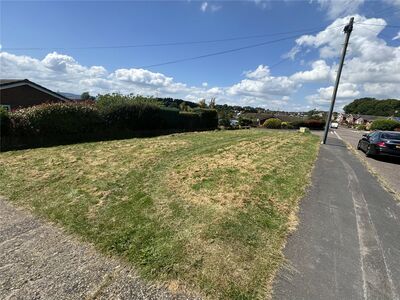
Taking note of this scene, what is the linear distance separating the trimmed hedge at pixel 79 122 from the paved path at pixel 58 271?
29.2 ft

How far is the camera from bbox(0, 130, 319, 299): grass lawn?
3.29 metres

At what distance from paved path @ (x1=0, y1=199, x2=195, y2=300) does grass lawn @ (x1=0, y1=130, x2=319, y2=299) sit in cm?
21

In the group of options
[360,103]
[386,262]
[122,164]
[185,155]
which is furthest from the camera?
[360,103]

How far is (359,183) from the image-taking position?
7.46 m

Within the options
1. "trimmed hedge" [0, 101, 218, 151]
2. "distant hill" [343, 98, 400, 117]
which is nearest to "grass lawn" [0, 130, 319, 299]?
"trimmed hedge" [0, 101, 218, 151]

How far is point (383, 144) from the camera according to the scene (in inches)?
448

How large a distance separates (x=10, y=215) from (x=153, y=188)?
9.11 feet

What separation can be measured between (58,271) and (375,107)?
156737 mm

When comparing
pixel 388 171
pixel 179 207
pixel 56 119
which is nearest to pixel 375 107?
pixel 388 171

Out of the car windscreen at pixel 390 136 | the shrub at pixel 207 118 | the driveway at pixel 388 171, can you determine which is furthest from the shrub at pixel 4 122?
the shrub at pixel 207 118

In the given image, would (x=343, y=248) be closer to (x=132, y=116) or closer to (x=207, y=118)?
(x=132, y=116)

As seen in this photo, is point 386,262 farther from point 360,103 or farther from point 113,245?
point 360,103

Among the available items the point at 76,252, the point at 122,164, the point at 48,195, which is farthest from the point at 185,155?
the point at 76,252

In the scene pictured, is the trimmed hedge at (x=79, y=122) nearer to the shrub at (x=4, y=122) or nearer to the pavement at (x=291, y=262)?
the shrub at (x=4, y=122)
